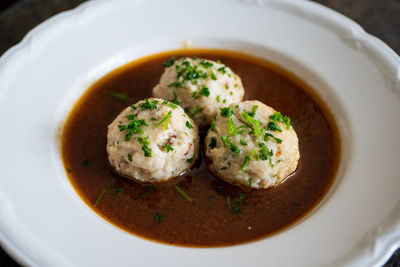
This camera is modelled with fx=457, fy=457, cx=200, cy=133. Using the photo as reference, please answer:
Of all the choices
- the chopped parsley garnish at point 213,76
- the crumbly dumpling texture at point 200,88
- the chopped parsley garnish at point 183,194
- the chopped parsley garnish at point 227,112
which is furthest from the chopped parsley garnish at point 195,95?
the chopped parsley garnish at point 183,194

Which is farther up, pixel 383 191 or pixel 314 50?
pixel 314 50

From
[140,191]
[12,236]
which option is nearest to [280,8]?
[140,191]

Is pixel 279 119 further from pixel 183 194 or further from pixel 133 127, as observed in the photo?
pixel 133 127

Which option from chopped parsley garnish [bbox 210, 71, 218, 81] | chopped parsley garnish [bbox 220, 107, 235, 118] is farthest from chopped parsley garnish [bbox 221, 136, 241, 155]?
chopped parsley garnish [bbox 210, 71, 218, 81]

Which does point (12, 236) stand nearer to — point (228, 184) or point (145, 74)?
point (228, 184)

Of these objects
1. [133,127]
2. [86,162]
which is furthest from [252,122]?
[86,162]

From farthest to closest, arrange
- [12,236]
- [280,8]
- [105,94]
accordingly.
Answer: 1. [280,8]
2. [105,94]
3. [12,236]
